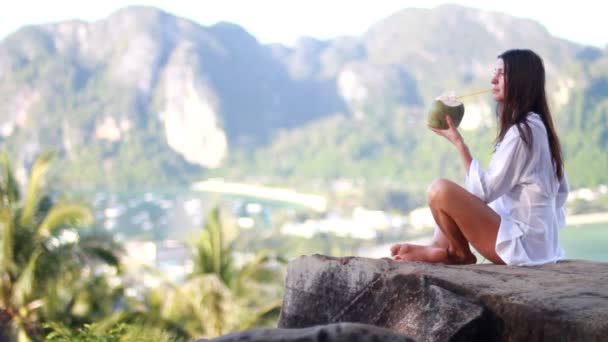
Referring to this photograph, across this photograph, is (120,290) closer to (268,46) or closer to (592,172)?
(592,172)

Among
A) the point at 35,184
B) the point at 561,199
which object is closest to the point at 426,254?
the point at 561,199

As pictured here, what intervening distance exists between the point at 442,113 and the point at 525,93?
1.34 ft

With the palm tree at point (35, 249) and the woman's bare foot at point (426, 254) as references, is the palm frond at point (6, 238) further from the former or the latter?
the woman's bare foot at point (426, 254)

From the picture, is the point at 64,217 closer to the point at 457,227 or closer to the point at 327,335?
the point at 457,227

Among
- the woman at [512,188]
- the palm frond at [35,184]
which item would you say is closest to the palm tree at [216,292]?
the palm frond at [35,184]

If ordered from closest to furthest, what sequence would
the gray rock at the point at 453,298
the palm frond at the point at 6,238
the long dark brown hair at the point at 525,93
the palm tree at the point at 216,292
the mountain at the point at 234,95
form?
1. the gray rock at the point at 453,298
2. the long dark brown hair at the point at 525,93
3. the palm frond at the point at 6,238
4. the palm tree at the point at 216,292
5. the mountain at the point at 234,95

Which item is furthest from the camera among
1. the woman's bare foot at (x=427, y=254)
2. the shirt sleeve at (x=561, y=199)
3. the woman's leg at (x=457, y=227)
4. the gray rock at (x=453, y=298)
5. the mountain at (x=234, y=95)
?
the mountain at (x=234, y=95)

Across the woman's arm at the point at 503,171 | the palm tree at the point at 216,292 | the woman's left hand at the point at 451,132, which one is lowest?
the palm tree at the point at 216,292

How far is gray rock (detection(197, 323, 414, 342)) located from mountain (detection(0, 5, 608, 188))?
7814 cm

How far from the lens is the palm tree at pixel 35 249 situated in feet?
37.4

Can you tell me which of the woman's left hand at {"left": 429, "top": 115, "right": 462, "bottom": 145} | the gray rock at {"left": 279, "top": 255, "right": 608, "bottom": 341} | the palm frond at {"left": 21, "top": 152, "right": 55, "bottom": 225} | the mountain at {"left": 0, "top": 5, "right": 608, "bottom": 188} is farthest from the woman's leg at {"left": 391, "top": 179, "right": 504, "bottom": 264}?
the mountain at {"left": 0, "top": 5, "right": 608, "bottom": 188}

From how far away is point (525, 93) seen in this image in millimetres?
3625

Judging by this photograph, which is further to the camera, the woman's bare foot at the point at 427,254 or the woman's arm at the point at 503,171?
the woman's bare foot at the point at 427,254

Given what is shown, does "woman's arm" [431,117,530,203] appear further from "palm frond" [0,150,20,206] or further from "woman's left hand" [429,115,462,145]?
"palm frond" [0,150,20,206]
